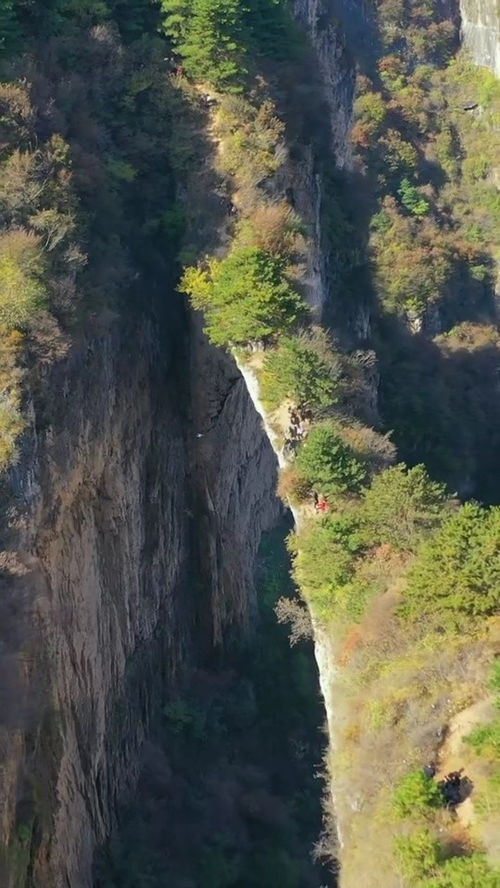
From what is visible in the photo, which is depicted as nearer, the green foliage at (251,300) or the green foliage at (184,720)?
Result: the green foliage at (251,300)

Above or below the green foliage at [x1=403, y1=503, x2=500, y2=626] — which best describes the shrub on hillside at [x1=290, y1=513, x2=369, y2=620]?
above

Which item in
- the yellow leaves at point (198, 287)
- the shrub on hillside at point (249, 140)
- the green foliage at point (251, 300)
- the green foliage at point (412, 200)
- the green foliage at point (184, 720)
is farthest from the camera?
the green foliage at point (412, 200)

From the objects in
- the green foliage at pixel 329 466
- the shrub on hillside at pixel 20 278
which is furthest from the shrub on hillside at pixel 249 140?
the green foliage at pixel 329 466

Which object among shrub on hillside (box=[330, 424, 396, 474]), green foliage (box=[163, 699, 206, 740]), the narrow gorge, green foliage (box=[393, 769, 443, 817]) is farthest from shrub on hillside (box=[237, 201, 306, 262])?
green foliage (box=[393, 769, 443, 817])

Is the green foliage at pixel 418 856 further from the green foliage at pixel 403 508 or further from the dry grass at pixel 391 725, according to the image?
the green foliage at pixel 403 508

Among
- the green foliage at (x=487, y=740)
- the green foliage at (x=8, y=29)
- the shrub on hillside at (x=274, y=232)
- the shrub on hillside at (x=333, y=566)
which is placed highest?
the green foliage at (x=8, y=29)

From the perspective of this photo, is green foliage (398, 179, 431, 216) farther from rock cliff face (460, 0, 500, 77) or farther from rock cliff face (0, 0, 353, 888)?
rock cliff face (0, 0, 353, 888)
